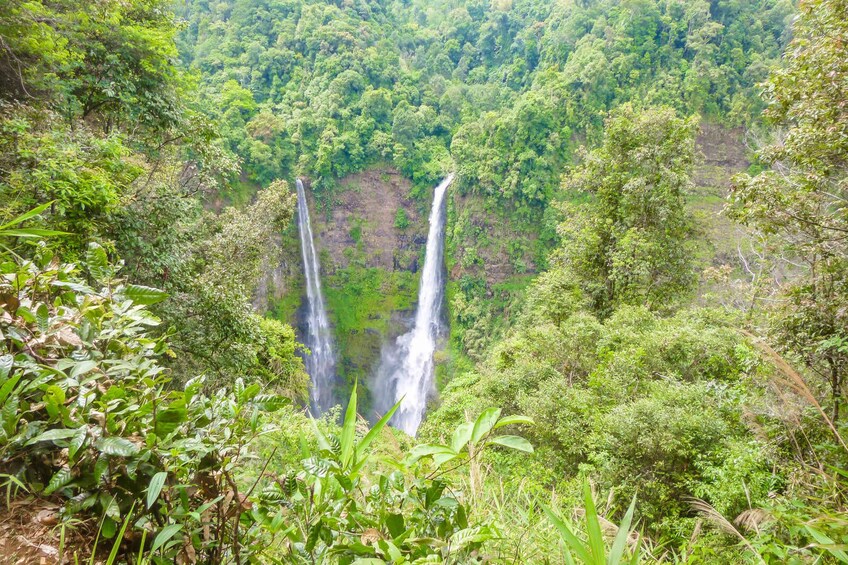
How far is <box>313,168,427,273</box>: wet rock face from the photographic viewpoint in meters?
28.1

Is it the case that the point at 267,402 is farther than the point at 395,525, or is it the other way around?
the point at 267,402

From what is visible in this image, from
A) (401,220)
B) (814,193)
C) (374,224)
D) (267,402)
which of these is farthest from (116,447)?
(374,224)

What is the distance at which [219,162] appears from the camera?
22.6 feet

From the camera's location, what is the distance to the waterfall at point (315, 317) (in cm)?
2500

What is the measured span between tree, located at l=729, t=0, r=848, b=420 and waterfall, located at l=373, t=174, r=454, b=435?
70.1 ft

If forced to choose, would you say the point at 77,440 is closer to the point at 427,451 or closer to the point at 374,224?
the point at 427,451

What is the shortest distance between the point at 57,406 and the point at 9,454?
5.6 inches

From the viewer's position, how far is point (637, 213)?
963cm

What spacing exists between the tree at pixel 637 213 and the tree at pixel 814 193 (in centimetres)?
481

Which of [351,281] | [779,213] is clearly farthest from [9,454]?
[351,281]

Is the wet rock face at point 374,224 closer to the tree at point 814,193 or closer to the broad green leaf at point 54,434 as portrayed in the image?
the tree at point 814,193

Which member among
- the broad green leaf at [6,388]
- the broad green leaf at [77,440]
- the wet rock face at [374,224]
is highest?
the wet rock face at [374,224]

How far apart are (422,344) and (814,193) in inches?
899

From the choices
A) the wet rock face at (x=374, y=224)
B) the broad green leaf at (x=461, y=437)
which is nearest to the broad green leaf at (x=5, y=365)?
the broad green leaf at (x=461, y=437)
